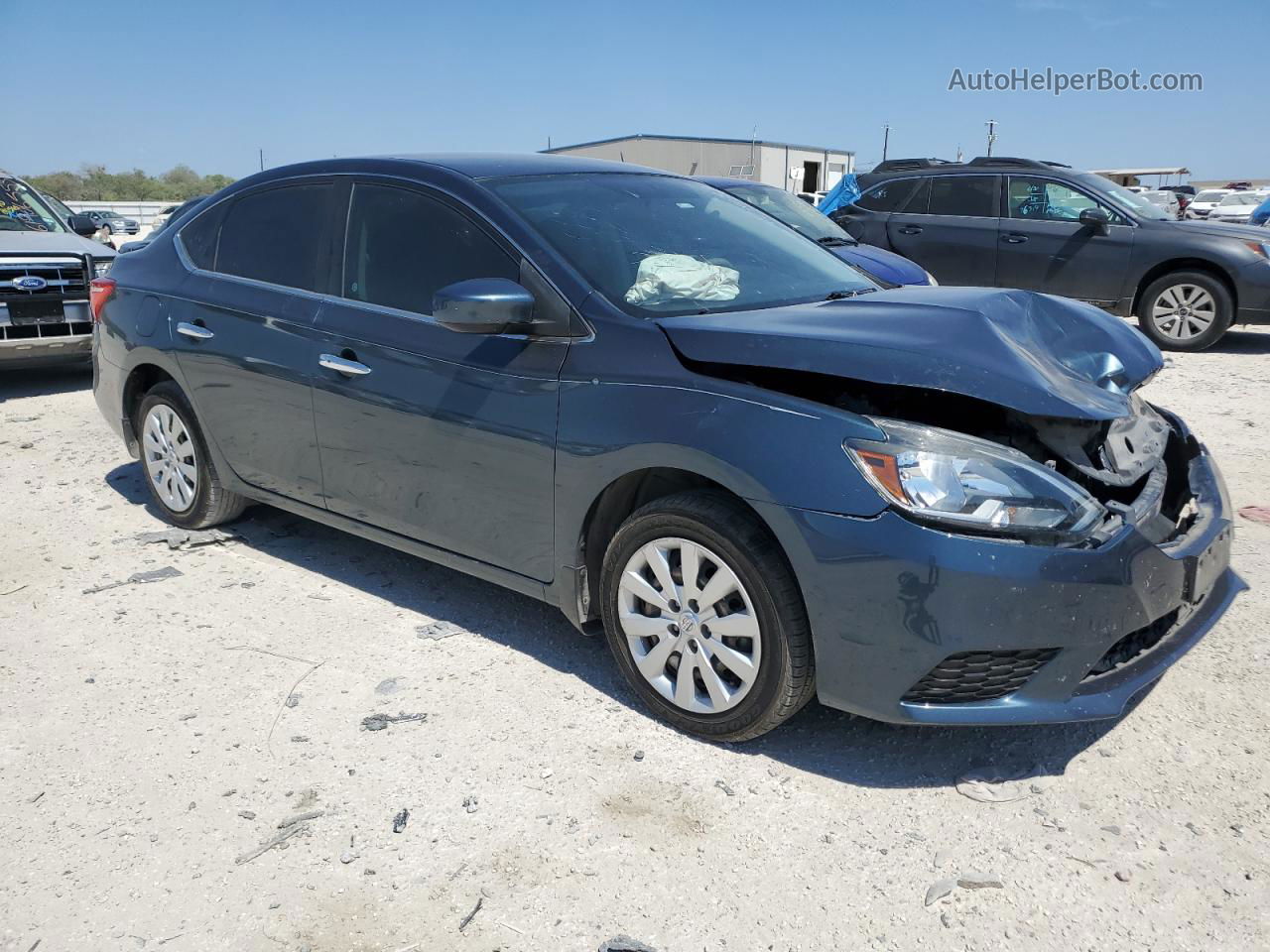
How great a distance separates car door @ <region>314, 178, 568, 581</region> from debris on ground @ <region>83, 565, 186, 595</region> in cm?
104

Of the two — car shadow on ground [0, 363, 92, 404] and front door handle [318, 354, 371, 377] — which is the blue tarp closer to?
car shadow on ground [0, 363, 92, 404]

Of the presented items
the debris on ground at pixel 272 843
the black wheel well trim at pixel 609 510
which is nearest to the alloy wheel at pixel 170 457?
the black wheel well trim at pixel 609 510

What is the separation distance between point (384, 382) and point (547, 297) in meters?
0.79

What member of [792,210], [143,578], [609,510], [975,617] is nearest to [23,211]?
[143,578]

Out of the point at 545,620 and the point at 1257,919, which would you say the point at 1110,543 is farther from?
the point at 545,620

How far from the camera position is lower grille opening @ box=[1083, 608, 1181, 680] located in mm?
2785

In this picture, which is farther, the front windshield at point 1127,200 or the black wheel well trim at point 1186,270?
the front windshield at point 1127,200

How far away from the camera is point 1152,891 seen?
2.46 meters

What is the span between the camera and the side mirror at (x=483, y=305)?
3.16 m

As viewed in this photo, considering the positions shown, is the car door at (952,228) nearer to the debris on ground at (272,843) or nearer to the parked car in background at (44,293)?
the parked car in background at (44,293)

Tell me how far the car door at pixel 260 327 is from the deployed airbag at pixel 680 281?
1.40 metres

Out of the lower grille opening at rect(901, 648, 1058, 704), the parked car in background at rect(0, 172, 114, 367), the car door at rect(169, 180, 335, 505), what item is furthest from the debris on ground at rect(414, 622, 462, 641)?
the parked car in background at rect(0, 172, 114, 367)

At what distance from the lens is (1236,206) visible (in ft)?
121

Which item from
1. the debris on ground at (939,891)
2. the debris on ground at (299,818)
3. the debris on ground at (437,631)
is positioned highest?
the debris on ground at (437,631)
